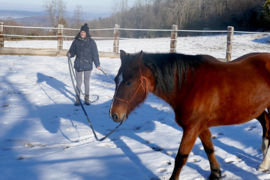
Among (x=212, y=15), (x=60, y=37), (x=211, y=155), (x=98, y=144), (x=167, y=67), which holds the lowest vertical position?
(x=98, y=144)

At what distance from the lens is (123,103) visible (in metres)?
2.66

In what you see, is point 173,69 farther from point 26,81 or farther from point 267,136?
point 26,81

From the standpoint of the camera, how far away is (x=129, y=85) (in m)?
2.62

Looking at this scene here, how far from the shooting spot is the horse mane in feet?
8.73

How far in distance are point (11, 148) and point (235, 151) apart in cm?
320

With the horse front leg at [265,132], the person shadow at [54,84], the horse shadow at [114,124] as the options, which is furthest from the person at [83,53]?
the horse front leg at [265,132]

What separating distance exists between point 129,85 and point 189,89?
0.61 m

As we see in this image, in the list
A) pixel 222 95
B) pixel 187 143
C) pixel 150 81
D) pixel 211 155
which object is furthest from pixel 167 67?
pixel 211 155

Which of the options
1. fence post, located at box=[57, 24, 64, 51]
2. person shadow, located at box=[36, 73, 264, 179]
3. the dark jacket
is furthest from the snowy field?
fence post, located at box=[57, 24, 64, 51]

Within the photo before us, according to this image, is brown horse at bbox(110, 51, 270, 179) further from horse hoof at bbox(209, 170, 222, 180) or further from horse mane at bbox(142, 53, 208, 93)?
horse hoof at bbox(209, 170, 222, 180)

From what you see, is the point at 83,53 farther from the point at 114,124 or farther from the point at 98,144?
the point at 98,144

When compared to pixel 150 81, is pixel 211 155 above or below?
below

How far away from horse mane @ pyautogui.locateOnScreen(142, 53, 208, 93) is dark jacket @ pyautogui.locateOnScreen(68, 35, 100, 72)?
3551 mm

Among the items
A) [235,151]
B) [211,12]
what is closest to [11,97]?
[235,151]
